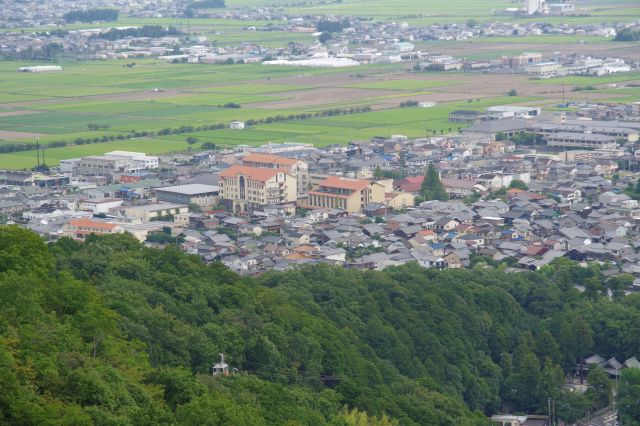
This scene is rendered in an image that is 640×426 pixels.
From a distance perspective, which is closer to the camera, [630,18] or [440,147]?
[440,147]

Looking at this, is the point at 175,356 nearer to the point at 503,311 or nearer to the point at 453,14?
the point at 503,311

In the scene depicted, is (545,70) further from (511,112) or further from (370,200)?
(370,200)

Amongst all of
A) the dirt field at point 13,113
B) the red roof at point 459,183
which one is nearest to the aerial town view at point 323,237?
the red roof at point 459,183

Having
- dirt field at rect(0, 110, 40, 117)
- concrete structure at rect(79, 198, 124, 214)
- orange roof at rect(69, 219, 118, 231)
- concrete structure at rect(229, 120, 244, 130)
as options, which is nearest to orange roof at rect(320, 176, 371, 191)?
concrete structure at rect(79, 198, 124, 214)

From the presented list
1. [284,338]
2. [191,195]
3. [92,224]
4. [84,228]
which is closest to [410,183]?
[191,195]

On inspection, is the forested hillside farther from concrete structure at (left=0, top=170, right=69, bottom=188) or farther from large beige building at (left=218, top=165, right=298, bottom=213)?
concrete structure at (left=0, top=170, right=69, bottom=188)

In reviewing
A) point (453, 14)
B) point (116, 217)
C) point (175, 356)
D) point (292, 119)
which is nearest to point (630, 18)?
point (453, 14)
